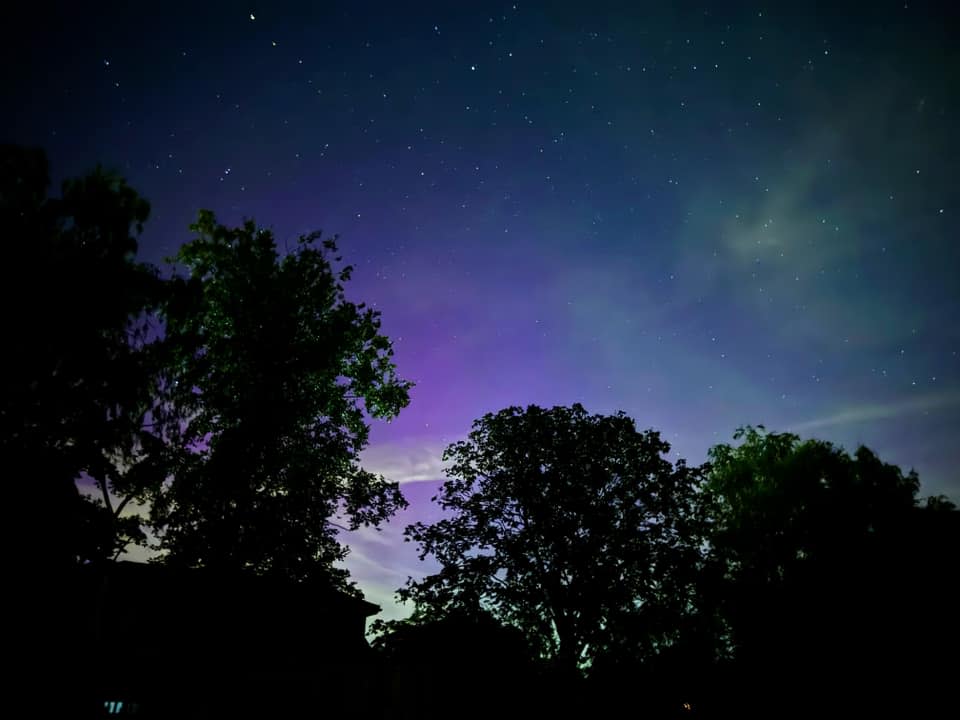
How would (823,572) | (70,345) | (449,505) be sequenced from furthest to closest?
1. (449,505)
2. (823,572)
3. (70,345)

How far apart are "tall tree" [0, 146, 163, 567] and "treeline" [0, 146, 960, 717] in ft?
0.23

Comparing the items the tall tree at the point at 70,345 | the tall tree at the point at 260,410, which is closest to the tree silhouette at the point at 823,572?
the tall tree at the point at 260,410

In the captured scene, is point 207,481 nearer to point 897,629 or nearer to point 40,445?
point 40,445

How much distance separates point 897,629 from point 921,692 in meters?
2.02

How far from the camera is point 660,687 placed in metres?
18.5

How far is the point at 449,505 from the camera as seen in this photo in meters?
24.2

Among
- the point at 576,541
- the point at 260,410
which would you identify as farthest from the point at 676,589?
the point at 260,410

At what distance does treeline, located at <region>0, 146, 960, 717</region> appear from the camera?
15.3 meters

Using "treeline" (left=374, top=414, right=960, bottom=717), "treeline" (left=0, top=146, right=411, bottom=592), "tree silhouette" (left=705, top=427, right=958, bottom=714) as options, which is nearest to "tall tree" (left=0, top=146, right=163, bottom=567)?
"treeline" (left=0, top=146, right=411, bottom=592)

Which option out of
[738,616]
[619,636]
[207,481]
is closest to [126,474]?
[207,481]

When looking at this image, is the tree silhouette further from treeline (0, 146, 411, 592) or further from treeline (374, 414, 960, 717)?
treeline (0, 146, 411, 592)

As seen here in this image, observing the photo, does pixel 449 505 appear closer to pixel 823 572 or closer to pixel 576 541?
pixel 576 541

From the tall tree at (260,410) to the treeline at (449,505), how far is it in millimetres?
102

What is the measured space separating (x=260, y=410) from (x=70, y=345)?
7.32 metres
